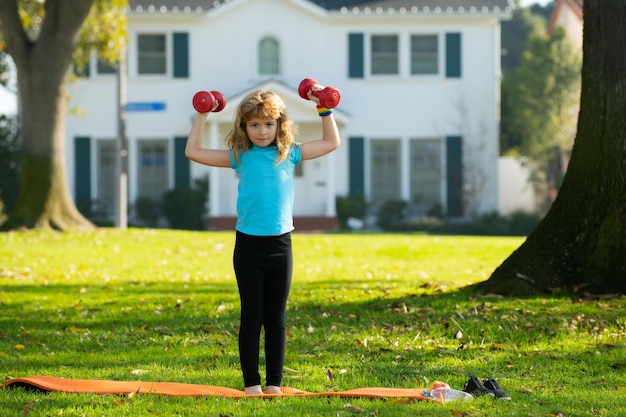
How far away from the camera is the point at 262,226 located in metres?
5.52

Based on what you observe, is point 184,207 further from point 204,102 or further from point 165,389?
point 165,389

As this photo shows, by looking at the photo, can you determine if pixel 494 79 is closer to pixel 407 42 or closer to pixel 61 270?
pixel 407 42

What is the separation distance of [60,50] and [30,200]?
2624 mm

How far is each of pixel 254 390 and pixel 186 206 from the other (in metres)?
20.2

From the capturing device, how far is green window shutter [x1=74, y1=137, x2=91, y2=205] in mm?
26047

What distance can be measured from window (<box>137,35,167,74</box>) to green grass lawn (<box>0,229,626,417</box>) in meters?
14.1

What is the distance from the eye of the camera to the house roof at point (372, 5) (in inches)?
1016

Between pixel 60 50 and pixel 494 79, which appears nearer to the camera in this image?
pixel 60 50

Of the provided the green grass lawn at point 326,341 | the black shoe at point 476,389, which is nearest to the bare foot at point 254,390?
the green grass lawn at point 326,341

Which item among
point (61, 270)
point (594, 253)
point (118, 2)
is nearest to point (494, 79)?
point (118, 2)

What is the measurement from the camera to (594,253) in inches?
344

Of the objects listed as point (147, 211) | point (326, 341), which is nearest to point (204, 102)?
point (326, 341)

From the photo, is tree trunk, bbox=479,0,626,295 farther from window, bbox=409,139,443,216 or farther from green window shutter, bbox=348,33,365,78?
window, bbox=409,139,443,216

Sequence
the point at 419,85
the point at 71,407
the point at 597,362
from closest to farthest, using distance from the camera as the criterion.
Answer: the point at 71,407
the point at 597,362
the point at 419,85
